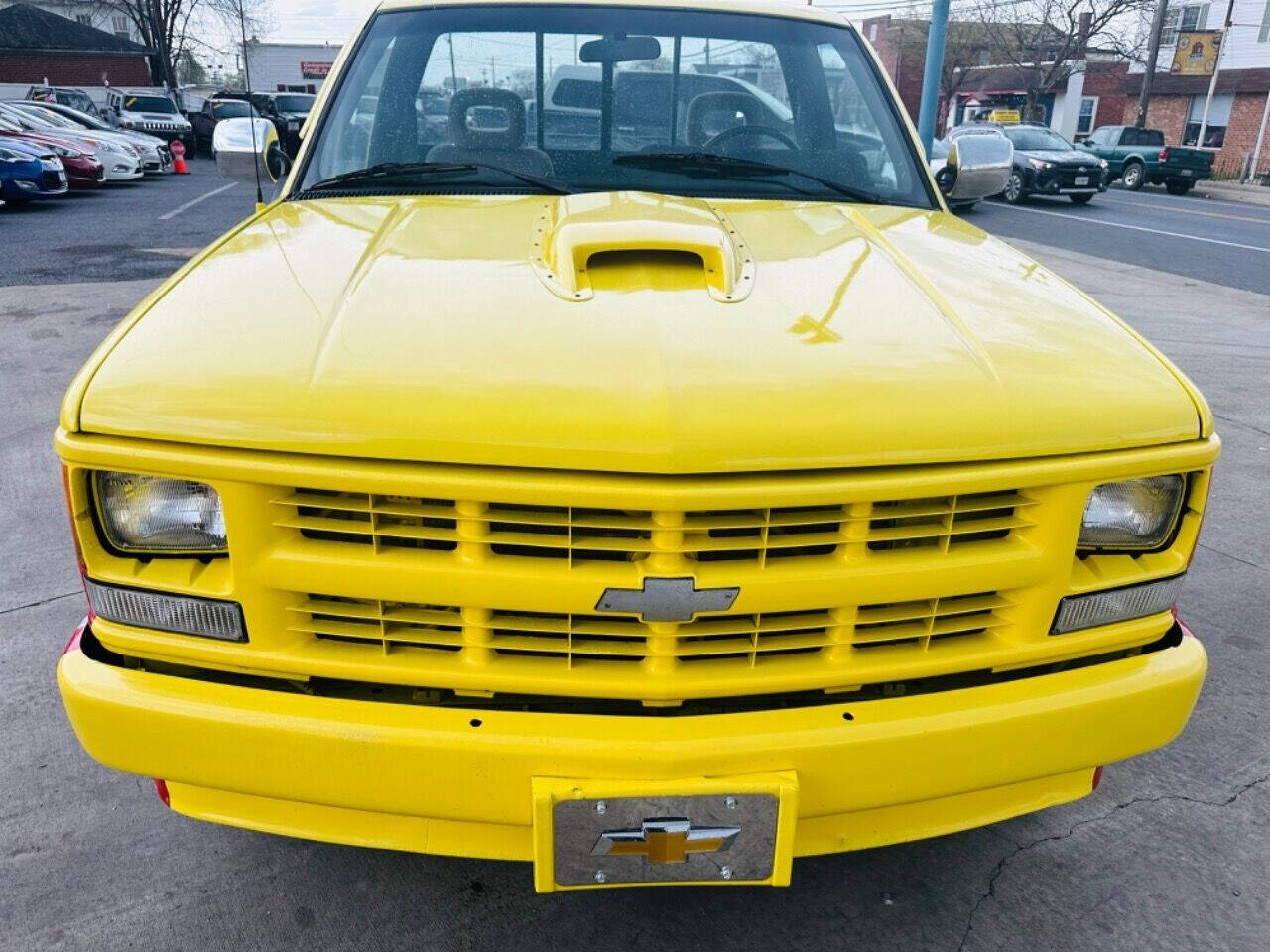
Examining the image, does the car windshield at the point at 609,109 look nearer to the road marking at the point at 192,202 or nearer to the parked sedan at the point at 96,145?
the road marking at the point at 192,202

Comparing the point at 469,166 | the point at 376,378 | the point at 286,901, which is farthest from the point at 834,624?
the point at 469,166

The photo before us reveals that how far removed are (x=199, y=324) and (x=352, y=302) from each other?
11.1 inches

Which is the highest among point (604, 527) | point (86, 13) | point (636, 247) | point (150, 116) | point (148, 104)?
point (86, 13)

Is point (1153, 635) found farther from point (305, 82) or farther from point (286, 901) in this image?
point (305, 82)

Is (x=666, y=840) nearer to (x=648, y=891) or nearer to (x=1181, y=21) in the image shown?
(x=648, y=891)

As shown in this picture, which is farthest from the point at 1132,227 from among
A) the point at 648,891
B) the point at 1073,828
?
the point at 648,891

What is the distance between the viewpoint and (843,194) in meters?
2.91

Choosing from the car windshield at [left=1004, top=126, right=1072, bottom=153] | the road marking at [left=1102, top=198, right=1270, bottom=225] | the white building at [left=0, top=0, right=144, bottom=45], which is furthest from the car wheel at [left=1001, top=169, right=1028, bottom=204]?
the white building at [left=0, top=0, right=144, bottom=45]

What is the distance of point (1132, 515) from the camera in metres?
1.93

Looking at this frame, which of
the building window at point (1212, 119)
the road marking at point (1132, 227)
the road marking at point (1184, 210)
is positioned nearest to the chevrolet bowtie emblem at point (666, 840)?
the road marking at point (1132, 227)

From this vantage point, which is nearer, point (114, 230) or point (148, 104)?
point (114, 230)

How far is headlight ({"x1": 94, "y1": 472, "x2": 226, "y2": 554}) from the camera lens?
68.6 inches

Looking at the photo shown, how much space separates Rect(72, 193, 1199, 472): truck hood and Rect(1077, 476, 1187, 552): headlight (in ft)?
0.38

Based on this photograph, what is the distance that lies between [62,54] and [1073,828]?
52809 mm
